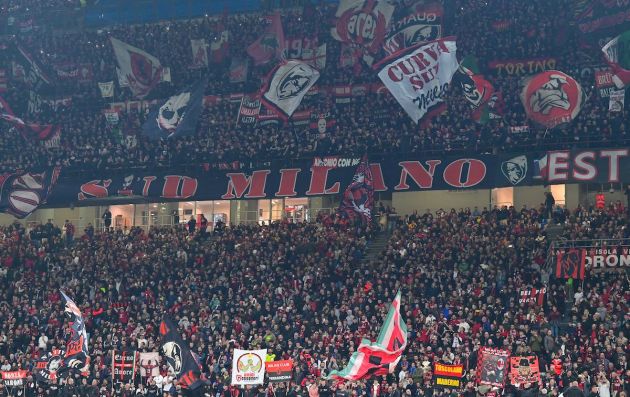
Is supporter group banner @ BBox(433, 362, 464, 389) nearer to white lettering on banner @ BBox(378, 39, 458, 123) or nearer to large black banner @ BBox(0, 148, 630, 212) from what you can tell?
white lettering on banner @ BBox(378, 39, 458, 123)

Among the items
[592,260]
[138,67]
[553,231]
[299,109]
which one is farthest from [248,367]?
[138,67]

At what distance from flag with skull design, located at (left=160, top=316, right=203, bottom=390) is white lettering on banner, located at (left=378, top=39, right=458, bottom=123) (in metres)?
14.2

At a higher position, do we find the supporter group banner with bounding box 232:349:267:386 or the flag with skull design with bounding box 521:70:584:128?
the flag with skull design with bounding box 521:70:584:128

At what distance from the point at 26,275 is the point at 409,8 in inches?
871

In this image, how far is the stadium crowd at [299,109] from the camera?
5900 centimetres

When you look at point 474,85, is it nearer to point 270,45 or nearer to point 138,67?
point 270,45

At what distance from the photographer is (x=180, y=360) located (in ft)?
149

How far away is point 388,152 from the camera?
60.1 meters

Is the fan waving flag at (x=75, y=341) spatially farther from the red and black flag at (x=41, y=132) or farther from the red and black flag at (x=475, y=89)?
the red and black flag at (x=41, y=132)

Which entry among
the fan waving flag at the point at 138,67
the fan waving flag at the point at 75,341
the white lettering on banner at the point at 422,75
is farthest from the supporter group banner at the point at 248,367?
the fan waving flag at the point at 138,67

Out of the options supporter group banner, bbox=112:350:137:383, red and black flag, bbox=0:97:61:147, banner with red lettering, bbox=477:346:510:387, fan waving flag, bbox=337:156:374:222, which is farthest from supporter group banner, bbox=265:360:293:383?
red and black flag, bbox=0:97:61:147

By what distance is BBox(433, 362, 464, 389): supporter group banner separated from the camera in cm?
4291

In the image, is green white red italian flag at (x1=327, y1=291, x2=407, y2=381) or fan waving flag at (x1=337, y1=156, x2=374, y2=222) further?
fan waving flag at (x1=337, y1=156, x2=374, y2=222)

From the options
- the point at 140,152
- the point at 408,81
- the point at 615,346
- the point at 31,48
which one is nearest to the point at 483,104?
the point at 408,81
